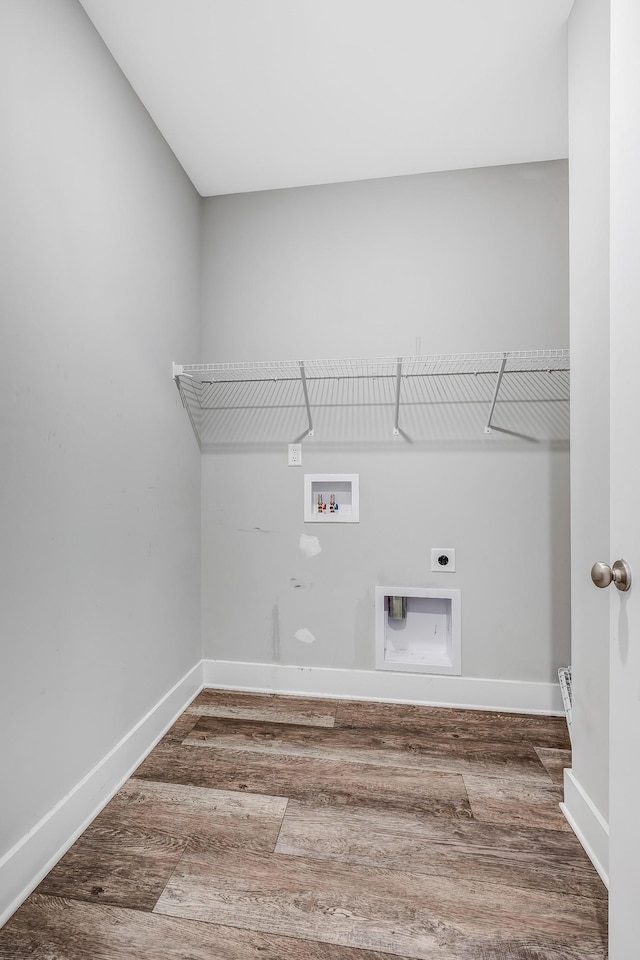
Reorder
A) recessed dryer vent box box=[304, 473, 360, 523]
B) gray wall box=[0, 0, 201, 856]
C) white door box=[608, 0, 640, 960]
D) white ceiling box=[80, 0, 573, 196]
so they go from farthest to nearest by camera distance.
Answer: recessed dryer vent box box=[304, 473, 360, 523] → white ceiling box=[80, 0, 573, 196] → gray wall box=[0, 0, 201, 856] → white door box=[608, 0, 640, 960]

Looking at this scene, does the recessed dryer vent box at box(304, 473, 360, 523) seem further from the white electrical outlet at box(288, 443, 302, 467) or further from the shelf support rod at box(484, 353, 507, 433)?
the shelf support rod at box(484, 353, 507, 433)

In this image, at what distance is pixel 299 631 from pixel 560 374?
177 cm

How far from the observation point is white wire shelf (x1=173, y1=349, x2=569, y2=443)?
7.18 feet

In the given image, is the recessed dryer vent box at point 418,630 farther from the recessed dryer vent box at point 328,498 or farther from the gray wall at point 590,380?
the gray wall at point 590,380

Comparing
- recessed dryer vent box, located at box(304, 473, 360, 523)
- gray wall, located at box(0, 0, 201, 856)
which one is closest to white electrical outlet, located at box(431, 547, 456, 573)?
recessed dryer vent box, located at box(304, 473, 360, 523)

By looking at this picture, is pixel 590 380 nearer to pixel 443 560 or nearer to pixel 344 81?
pixel 443 560

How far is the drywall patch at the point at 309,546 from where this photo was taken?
2.39m

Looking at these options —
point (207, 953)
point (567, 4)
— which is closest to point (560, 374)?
point (567, 4)

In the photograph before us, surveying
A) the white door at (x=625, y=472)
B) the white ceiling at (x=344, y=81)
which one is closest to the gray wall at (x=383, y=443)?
the white ceiling at (x=344, y=81)

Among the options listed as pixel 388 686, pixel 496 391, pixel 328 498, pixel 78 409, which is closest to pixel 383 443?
pixel 328 498

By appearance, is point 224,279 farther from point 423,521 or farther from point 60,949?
point 60,949

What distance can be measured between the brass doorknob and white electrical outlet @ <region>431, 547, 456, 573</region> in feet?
4.49

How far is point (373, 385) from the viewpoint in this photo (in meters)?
2.33

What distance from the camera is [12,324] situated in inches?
48.6
